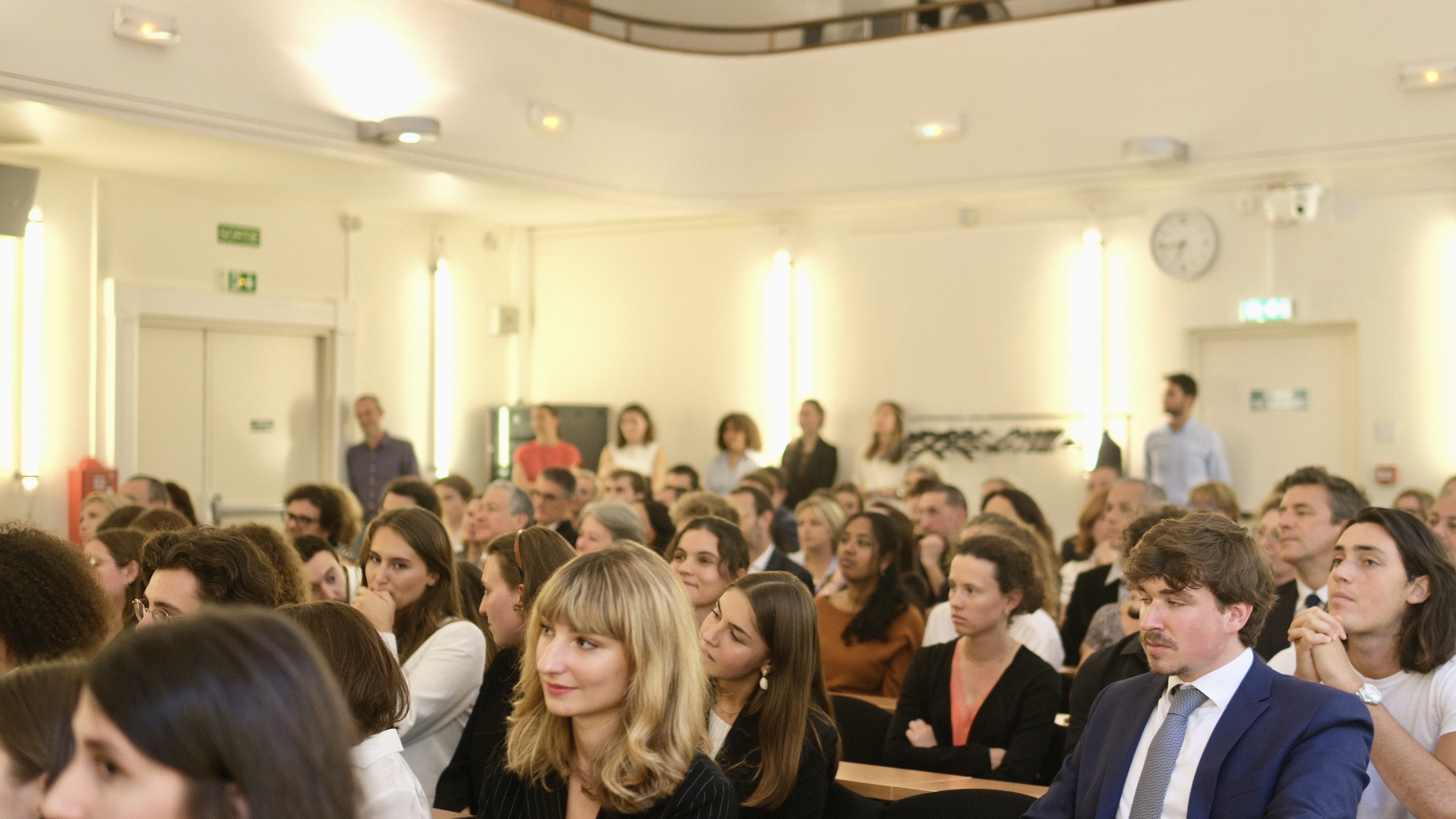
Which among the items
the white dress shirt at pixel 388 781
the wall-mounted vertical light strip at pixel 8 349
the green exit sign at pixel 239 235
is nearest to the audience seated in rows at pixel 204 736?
the white dress shirt at pixel 388 781

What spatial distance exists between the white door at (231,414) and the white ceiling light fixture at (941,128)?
4890 millimetres

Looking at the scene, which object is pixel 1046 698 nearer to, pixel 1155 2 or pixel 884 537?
pixel 884 537

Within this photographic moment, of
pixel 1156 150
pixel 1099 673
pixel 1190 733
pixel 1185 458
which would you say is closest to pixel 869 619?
pixel 1099 673

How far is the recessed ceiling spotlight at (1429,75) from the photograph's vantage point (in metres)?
7.93

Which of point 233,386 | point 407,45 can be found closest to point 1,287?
point 233,386

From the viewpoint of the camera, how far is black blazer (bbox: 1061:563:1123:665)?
571 centimetres

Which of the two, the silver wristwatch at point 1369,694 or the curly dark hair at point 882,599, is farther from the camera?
the curly dark hair at point 882,599

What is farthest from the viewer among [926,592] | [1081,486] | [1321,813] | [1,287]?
[1081,486]

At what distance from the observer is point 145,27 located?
7055mm

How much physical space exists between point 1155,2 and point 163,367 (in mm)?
7223

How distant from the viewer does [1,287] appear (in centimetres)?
812

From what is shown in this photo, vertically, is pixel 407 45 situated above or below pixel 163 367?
above

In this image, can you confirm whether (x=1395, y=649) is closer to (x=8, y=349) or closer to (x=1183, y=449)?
(x=1183, y=449)

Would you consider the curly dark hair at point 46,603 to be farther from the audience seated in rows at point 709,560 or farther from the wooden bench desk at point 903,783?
the audience seated in rows at point 709,560
